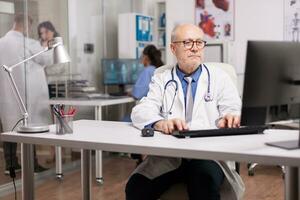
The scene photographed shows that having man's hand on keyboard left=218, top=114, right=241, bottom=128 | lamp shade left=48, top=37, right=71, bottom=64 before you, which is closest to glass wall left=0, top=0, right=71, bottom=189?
lamp shade left=48, top=37, right=71, bottom=64

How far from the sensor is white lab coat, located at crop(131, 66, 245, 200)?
194 centimetres

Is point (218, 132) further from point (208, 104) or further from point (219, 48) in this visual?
point (219, 48)

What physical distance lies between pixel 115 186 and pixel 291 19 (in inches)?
112

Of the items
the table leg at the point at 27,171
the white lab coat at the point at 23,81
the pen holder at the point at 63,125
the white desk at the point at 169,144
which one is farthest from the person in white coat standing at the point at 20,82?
the pen holder at the point at 63,125

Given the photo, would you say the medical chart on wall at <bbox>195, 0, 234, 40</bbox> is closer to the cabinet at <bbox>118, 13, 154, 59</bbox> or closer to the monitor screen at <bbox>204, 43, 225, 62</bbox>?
the cabinet at <bbox>118, 13, 154, 59</bbox>

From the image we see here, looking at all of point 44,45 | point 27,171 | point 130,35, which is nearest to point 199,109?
point 27,171

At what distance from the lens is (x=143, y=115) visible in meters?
2.04

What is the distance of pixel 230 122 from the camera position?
191 cm

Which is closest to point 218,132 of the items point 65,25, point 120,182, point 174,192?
point 174,192

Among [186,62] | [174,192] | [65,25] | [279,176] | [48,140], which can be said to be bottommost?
[279,176]

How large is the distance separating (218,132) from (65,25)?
316 cm

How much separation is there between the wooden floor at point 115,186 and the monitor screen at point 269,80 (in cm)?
200

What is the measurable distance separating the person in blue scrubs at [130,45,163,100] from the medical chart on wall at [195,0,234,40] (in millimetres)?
1100

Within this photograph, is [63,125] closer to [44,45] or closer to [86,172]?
[86,172]
